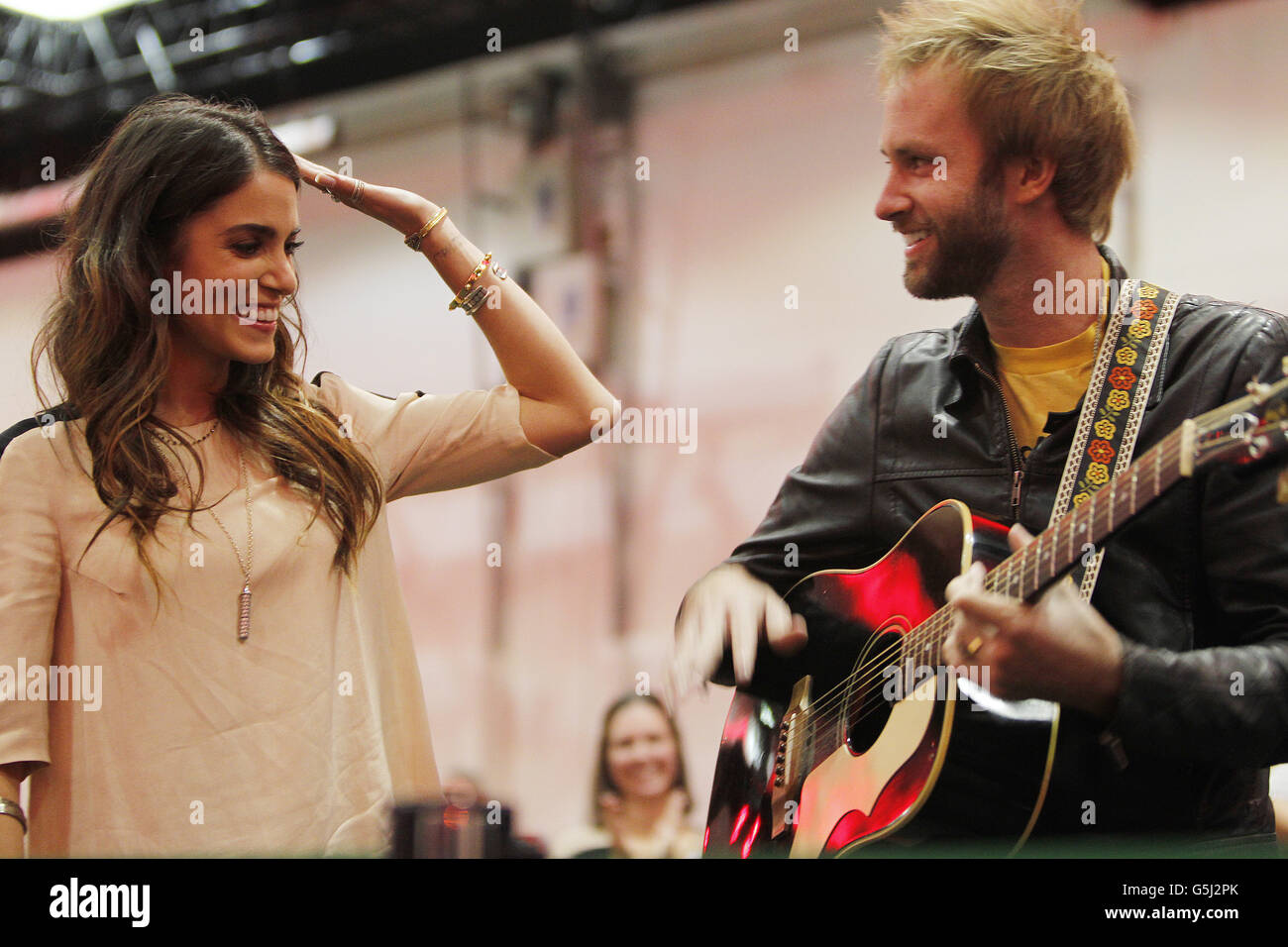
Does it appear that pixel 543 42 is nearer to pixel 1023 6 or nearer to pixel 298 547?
Result: pixel 1023 6

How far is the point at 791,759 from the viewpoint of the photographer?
204cm

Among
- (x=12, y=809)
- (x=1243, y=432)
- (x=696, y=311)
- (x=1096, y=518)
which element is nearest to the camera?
(x=1243, y=432)

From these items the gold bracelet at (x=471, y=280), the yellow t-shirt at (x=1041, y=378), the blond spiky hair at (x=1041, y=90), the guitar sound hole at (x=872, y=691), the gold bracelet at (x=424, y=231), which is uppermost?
the blond spiky hair at (x=1041, y=90)

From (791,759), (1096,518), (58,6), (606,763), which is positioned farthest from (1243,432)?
(58,6)

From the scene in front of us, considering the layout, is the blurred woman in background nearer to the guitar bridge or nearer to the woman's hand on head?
the guitar bridge

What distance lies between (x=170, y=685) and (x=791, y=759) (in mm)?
933

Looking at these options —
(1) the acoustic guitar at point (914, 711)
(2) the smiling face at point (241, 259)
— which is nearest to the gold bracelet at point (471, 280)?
(2) the smiling face at point (241, 259)

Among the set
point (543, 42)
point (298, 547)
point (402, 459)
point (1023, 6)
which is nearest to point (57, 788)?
point (298, 547)

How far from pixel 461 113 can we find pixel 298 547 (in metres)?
2.24

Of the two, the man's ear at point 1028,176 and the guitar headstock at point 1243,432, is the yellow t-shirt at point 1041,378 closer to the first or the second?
the man's ear at point 1028,176

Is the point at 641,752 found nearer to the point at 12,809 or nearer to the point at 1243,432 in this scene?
the point at 12,809

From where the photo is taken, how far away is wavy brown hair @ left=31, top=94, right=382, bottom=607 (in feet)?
6.11

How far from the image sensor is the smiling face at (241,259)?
1.88 metres

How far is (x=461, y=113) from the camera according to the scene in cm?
379
